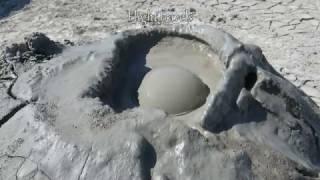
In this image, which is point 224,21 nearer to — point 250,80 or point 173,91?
point 250,80

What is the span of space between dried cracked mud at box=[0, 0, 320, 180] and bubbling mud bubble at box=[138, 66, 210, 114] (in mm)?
10

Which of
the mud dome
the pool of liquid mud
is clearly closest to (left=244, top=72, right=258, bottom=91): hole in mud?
the mud dome

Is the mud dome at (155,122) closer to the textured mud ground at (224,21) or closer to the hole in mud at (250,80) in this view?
the hole in mud at (250,80)

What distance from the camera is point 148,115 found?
2434 mm

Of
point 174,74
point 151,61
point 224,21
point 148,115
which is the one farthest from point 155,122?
point 224,21

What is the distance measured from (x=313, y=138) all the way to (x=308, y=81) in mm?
2096

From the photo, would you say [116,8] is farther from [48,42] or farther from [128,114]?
[128,114]

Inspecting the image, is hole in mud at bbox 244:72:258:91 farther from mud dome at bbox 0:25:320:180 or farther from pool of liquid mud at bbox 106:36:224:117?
pool of liquid mud at bbox 106:36:224:117

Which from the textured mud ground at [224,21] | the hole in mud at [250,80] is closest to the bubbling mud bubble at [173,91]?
the hole in mud at [250,80]

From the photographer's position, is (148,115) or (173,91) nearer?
(148,115)

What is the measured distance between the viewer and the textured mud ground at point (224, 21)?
16.9 ft

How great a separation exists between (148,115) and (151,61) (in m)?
0.61

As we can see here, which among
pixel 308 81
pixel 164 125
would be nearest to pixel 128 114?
pixel 164 125

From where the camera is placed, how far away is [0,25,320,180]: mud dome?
2.35m
